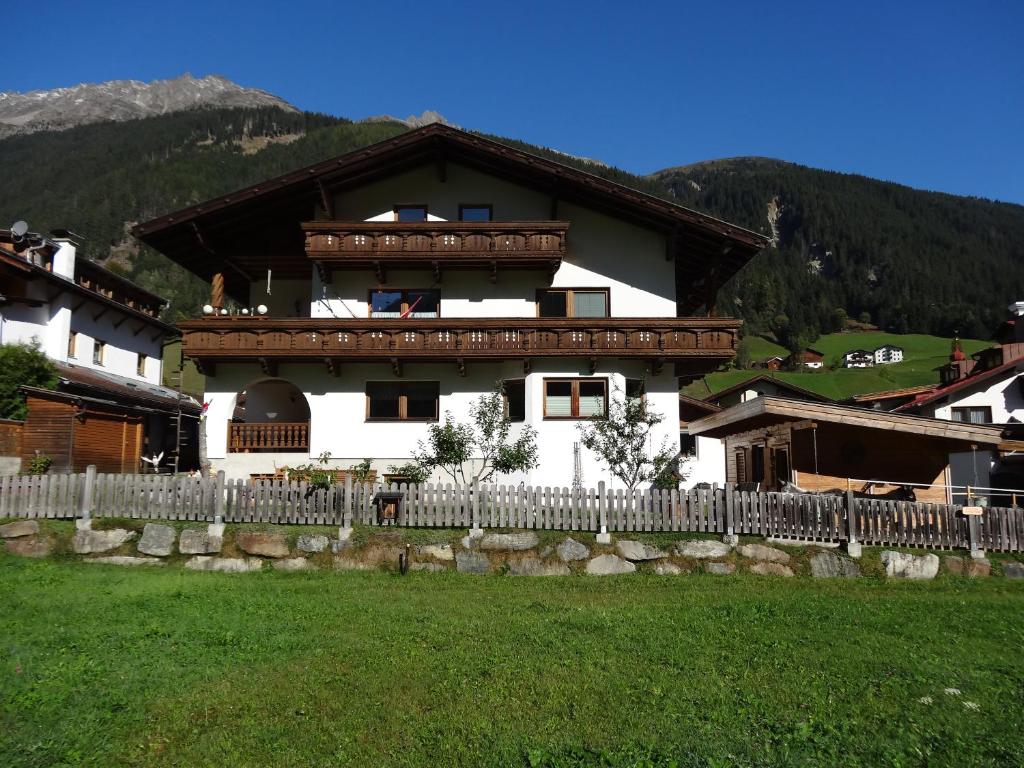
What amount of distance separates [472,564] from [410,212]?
572 inches

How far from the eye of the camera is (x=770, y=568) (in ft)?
51.7

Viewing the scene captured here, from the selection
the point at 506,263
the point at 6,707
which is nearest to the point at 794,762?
the point at 6,707

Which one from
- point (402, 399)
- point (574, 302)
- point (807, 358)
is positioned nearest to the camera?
point (402, 399)

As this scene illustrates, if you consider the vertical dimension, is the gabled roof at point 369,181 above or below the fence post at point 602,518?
above

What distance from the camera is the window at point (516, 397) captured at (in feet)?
79.4

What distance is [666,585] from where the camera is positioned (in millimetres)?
14500

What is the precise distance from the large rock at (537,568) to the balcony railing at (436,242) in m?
11.4

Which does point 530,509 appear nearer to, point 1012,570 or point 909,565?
point 909,565

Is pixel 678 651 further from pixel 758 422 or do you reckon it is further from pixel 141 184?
pixel 141 184

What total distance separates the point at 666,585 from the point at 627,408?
22.1 feet

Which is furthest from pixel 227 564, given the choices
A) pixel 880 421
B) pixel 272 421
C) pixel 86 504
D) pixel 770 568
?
pixel 880 421

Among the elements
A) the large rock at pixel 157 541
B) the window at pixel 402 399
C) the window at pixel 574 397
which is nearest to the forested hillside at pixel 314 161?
the window at pixel 402 399

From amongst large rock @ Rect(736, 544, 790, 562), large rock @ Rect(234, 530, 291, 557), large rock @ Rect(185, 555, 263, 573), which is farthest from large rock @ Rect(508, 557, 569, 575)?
large rock @ Rect(185, 555, 263, 573)

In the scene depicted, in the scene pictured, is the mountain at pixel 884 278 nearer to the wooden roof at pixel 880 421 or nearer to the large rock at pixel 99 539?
the wooden roof at pixel 880 421
